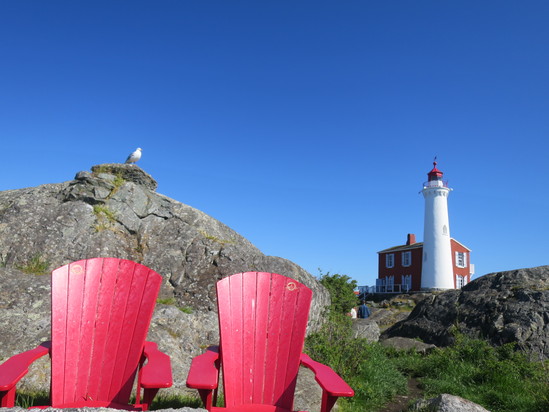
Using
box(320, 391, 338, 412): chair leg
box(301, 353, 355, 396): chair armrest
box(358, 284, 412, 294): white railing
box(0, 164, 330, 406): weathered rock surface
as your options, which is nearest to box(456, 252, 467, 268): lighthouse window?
box(358, 284, 412, 294): white railing

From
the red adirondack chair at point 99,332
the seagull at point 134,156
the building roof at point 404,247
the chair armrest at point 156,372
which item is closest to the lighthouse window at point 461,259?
the building roof at point 404,247

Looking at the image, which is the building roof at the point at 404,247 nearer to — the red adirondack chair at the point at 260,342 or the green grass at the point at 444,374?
the green grass at the point at 444,374

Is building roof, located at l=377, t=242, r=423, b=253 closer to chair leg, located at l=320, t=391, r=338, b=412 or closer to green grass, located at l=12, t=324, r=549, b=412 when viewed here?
green grass, located at l=12, t=324, r=549, b=412

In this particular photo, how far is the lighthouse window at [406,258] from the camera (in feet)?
101

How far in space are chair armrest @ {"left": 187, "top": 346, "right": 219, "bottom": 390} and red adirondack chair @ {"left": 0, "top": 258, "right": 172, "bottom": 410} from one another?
0.76 ft

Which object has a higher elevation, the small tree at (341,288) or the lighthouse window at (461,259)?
the lighthouse window at (461,259)

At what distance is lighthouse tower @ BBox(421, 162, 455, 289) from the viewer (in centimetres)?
2728

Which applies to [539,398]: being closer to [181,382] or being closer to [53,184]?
[181,382]

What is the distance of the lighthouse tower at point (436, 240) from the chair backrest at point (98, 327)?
88.0 ft

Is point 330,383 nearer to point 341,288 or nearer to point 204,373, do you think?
point 204,373

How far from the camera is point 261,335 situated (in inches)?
121

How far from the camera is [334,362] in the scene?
4941mm

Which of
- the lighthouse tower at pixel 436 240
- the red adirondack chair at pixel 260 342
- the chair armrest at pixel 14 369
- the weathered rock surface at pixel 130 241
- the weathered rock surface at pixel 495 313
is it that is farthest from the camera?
the lighthouse tower at pixel 436 240

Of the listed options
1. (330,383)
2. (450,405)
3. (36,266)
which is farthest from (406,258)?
(330,383)
